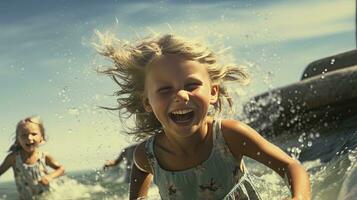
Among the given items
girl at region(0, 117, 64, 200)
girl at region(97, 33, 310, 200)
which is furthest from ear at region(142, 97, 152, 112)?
girl at region(0, 117, 64, 200)

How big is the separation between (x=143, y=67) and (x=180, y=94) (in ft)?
1.73

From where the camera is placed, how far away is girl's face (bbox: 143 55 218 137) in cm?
316

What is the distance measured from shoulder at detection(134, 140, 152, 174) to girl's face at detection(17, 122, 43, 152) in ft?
14.7

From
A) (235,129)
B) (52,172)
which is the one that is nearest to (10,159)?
(52,172)

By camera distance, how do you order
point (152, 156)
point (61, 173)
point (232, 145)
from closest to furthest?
point (232, 145) → point (152, 156) → point (61, 173)

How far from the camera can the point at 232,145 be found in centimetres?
348

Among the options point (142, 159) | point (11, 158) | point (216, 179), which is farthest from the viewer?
point (11, 158)

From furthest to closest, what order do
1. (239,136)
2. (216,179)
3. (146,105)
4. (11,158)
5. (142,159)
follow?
(11,158)
(142,159)
(146,105)
(216,179)
(239,136)

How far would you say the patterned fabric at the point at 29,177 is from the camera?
26.2 feet

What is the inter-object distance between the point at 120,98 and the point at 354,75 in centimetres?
445

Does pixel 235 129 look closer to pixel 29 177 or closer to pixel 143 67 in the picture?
pixel 143 67

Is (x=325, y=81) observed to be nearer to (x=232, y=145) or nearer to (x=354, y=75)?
(x=354, y=75)

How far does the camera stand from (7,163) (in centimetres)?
826

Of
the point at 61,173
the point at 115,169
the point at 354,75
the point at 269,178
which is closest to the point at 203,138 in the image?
the point at 269,178
